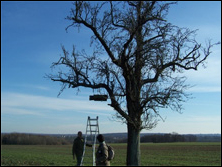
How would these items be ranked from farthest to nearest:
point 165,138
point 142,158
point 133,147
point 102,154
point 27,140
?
point 165,138 < point 27,140 < point 142,158 < point 133,147 < point 102,154

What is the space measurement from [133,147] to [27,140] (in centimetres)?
6716

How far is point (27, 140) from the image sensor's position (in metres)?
75.9

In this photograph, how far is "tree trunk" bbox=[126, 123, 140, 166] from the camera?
13.8 metres

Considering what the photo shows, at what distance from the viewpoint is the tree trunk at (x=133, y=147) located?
13820 mm

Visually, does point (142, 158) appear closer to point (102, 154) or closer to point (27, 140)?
point (102, 154)

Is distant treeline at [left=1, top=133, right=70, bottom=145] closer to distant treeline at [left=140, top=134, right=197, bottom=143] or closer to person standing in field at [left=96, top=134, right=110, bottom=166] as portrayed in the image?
distant treeline at [left=140, top=134, right=197, bottom=143]

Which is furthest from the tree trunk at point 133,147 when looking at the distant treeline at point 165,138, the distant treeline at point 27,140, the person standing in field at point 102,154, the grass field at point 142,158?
the distant treeline at point 165,138

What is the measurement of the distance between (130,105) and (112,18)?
4411 mm

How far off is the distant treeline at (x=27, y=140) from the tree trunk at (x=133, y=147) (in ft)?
204

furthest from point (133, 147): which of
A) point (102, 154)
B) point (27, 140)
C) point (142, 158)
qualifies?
point (27, 140)

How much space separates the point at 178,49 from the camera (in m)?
14.4

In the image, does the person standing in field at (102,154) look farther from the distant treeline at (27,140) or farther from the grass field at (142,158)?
the distant treeline at (27,140)

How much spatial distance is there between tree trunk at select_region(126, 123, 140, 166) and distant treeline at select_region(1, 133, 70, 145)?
62.0 metres

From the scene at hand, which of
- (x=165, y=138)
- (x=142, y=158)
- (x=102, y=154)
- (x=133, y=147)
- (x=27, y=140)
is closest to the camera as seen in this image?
(x=102, y=154)
